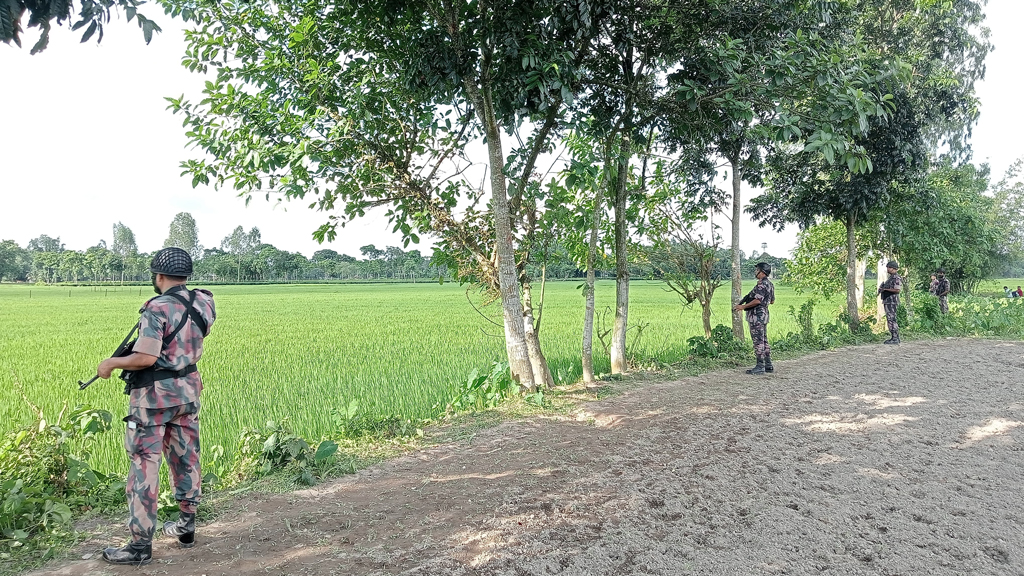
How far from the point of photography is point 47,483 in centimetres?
385

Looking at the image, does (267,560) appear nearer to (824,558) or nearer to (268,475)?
(268,475)

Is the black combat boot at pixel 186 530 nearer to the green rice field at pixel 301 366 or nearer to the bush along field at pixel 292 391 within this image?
the bush along field at pixel 292 391

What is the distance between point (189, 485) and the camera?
11.1ft

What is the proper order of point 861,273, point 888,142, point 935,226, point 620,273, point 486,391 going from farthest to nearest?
point 861,273, point 935,226, point 888,142, point 620,273, point 486,391

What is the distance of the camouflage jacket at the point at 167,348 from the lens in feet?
10.2

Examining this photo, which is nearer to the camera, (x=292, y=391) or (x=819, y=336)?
(x=292, y=391)

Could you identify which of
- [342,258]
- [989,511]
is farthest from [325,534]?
[342,258]

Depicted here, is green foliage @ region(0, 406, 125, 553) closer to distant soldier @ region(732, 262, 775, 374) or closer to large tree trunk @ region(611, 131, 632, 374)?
large tree trunk @ region(611, 131, 632, 374)

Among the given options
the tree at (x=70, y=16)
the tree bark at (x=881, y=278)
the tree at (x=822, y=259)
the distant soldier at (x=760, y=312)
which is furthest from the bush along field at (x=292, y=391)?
the tree at (x=70, y=16)

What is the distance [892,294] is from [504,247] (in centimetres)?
962

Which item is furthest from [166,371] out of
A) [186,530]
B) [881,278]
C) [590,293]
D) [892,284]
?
[881,278]

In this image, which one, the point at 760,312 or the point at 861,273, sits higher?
the point at 861,273

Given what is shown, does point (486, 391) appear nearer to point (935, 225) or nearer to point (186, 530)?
point (186, 530)

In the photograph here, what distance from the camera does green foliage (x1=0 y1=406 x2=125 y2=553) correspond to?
3.38 metres
